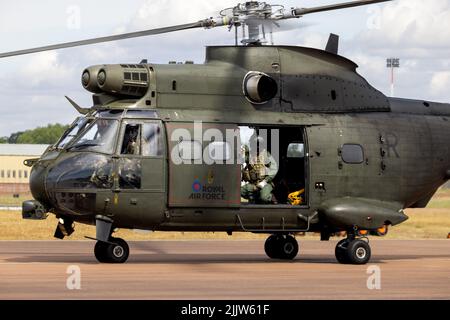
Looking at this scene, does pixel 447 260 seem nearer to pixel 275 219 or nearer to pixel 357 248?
pixel 357 248

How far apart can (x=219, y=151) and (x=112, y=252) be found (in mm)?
3010

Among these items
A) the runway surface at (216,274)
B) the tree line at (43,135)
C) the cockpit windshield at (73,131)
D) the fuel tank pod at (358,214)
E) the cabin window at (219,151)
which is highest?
the tree line at (43,135)

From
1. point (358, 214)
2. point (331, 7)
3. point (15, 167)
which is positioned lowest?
point (358, 214)

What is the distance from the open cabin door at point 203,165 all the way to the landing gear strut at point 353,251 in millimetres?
2634

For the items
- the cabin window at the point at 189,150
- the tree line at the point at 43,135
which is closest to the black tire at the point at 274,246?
the cabin window at the point at 189,150

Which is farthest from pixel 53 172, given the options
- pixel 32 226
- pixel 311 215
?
pixel 32 226

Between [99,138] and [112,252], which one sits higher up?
[99,138]

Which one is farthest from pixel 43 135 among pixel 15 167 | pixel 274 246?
pixel 274 246

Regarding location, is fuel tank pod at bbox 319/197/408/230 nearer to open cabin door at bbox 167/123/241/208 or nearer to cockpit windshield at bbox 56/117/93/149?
open cabin door at bbox 167/123/241/208

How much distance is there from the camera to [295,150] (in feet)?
75.2

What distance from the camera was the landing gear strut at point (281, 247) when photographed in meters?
23.1

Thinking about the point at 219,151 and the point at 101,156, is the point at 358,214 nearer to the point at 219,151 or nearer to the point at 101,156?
the point at 219,151

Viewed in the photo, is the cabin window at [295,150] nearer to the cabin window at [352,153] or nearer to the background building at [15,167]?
the cabin window at [352,153]

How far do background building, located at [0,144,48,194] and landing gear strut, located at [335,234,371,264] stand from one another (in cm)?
11169
